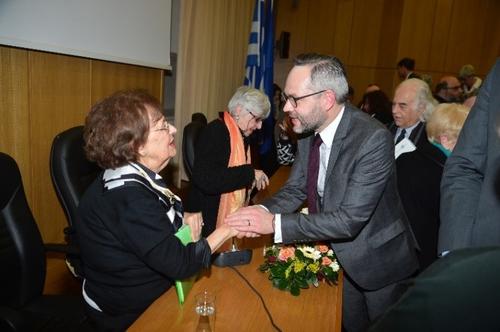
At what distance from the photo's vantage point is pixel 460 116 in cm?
230

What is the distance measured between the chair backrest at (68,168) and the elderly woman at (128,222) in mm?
388

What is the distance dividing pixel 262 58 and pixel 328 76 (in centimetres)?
506

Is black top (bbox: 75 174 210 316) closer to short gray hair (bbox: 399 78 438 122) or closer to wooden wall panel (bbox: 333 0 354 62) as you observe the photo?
short gray hair (bbox: 399 78 438 122)

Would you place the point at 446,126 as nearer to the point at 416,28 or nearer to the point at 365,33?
the point at 365,33

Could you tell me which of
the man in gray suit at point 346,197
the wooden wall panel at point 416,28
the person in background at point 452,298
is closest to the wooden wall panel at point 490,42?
the wooden wall panel at point 416,28

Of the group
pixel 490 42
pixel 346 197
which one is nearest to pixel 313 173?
pixel 346 197

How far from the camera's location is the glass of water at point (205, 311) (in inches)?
48.3

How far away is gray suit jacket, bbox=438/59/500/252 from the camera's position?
1098 millimetres

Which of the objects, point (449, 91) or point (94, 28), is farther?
point (449, 91)

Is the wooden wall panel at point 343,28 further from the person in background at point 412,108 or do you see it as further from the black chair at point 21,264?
the black chair at point 21,264

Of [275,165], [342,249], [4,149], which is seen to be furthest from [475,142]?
[275,165]

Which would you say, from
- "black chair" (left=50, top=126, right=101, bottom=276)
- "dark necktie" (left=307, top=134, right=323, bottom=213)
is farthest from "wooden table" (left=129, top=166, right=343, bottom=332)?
"black chair" (left=50, top=126, right=101, bottom=276)

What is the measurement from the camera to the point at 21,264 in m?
1.55

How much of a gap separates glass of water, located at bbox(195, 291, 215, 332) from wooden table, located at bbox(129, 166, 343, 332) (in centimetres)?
2
